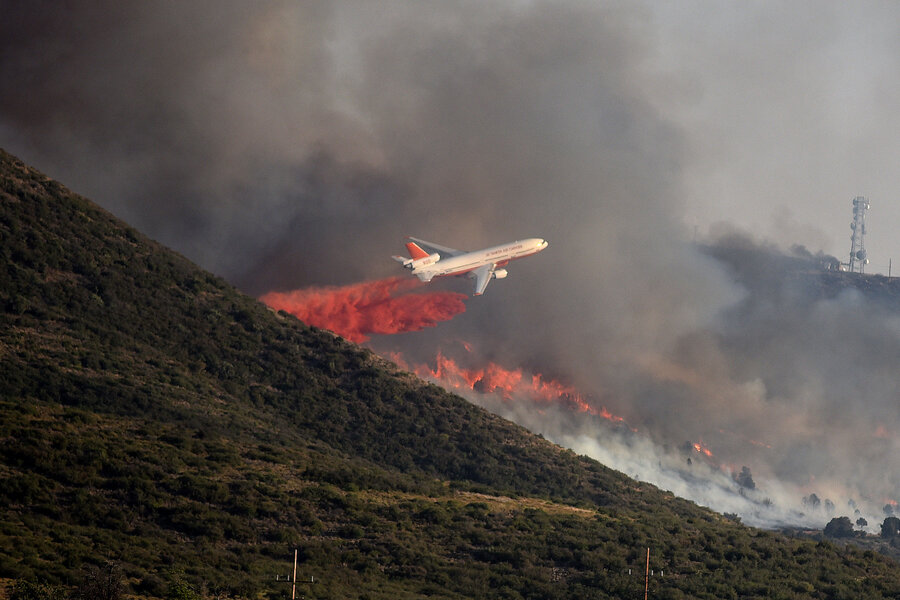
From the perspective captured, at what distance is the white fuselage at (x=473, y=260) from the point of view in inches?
7067

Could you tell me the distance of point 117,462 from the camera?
324 feet

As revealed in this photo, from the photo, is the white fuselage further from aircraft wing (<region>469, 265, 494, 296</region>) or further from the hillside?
the hillside

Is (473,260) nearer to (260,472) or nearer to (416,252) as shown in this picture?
(416,252)


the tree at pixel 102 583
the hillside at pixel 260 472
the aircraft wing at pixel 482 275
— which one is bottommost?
the tree at pixel 102 583

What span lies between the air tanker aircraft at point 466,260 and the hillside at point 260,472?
21.2 metres

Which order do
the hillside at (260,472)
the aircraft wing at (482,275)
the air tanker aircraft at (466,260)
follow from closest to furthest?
the hillside at (260,472)
the air tanker aircraft at (466,260)
the aircraft wing at (482,275)

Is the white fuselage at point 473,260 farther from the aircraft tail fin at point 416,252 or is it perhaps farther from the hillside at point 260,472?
the hillside at point 260,472

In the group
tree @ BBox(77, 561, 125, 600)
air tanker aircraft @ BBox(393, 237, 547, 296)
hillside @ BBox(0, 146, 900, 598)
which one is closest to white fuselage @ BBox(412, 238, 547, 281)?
air tanker aircraft @ BBox(393, 237, 547, 296)

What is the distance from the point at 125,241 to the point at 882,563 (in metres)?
96.1

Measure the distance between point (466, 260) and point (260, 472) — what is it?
3220 inches

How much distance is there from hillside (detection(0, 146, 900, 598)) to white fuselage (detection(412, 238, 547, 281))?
21.5 metres

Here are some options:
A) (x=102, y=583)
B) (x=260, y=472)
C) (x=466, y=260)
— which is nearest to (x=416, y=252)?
(x=466, y=260)

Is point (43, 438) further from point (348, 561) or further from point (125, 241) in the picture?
point (125, 241)

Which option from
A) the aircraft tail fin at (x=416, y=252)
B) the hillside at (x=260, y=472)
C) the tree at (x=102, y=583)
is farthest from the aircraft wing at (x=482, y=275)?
the tree at (x=102, y=583)
